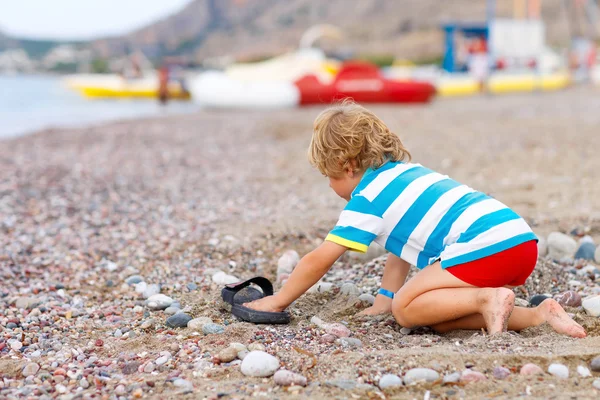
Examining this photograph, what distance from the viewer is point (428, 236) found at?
2680 millimetres

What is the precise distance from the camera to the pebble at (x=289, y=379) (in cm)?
220

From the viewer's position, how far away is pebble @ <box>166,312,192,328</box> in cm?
288

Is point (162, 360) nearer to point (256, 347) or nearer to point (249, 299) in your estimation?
point (256, 347)

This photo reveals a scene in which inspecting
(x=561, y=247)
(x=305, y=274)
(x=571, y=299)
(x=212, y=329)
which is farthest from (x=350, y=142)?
(x=561, y=247)

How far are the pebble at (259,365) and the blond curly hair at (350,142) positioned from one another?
890 mm

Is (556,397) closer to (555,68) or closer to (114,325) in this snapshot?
(114,325)

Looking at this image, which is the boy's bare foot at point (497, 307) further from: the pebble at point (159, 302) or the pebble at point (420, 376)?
the pebble at point (159, 302)

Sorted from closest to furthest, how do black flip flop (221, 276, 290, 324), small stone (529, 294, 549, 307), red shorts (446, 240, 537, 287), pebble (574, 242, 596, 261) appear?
red shorts (446, 240, 537, 287), black flip flop (221, 276, 290, 324), small stone (529, 294, 549, 307), pebble (574, 242, 596, 261)

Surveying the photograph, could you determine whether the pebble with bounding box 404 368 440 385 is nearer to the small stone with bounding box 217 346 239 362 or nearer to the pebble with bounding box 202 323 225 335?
the small stone with bounding box 217 346 239 362

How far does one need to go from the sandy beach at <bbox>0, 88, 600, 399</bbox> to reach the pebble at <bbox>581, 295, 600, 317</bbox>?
40 millimetres

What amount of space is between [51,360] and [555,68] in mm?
29970

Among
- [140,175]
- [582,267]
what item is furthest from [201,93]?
[582,267]

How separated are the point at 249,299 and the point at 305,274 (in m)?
0.48

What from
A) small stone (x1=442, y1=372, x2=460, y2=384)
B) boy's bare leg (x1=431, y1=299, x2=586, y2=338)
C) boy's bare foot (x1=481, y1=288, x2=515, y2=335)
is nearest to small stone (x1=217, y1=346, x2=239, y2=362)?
small stone (x1=442, y1=372, x2=460, y2=384)
